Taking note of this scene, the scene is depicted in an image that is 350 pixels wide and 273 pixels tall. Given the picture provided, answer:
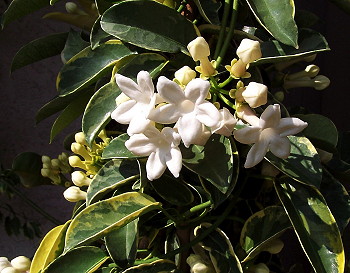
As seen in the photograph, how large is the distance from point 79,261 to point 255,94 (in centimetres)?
34

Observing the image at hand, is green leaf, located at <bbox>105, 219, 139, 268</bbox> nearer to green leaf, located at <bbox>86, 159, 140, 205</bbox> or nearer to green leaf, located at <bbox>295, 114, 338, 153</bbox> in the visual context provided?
green leaf, located at <bbox>86, 159, 140, 205</bbox>

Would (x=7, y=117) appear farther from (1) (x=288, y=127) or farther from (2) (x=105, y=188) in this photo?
(1) (x=288, y=127)

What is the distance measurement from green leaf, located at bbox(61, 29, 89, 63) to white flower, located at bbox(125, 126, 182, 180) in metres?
0.28

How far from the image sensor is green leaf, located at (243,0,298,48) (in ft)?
1.97

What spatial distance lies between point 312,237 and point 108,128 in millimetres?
398

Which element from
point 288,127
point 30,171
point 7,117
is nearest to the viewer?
point 288,127

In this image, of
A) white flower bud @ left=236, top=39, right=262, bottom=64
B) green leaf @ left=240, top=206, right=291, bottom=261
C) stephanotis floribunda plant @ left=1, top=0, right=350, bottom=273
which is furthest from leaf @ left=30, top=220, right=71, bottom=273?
white flower bud @ left=236, top=39, right=262, bottom=64

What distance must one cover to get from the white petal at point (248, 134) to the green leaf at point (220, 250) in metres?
0.18

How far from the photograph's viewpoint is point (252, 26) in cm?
81

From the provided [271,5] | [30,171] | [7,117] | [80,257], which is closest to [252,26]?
[271,5]

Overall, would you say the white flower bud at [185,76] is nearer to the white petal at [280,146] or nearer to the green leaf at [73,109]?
the white petal at [280,146]

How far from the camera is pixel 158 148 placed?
22.9 inches

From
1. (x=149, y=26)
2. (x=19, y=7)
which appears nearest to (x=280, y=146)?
(x=149, y=26)

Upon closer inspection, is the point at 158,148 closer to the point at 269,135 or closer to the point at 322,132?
the point at 269,135
